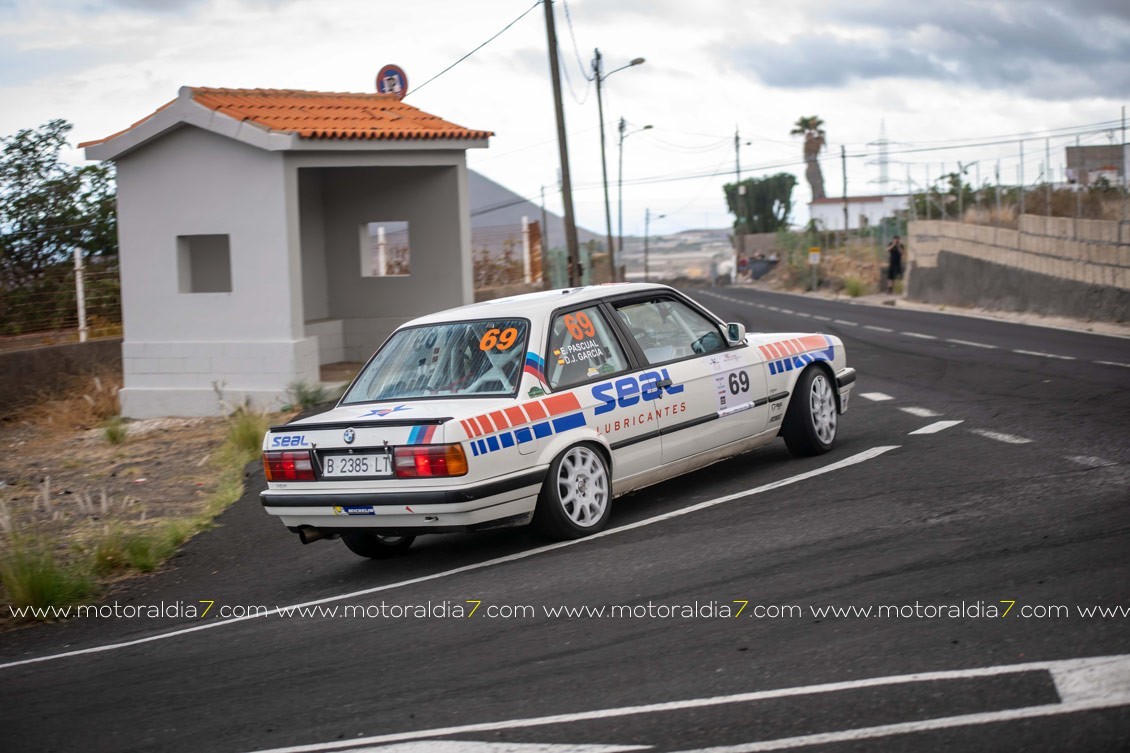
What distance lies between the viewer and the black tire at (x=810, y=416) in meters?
9.19

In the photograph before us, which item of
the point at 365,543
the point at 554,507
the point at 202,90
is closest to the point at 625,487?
the point at 554,507

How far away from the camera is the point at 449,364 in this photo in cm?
778

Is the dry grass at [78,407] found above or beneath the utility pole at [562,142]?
beneath

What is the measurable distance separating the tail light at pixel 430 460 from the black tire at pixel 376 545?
3.37 feet

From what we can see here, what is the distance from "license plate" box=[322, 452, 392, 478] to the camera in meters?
7.02

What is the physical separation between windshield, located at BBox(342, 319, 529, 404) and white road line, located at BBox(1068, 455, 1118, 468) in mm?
3671

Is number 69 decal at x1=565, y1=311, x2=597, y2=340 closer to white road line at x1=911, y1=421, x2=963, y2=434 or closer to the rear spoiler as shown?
the rear spoiler

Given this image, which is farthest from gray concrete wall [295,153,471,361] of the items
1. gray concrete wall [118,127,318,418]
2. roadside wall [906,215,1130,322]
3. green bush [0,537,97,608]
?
roadside wall [906,215,1130,322]

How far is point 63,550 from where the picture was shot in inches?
381

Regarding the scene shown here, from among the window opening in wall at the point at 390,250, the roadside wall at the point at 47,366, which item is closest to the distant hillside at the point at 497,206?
the window opening in wall at the point at 390,250

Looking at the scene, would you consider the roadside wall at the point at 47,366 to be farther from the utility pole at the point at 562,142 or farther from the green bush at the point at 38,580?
the green bush at the point at 38,580

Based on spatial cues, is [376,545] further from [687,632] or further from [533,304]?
[687,632]

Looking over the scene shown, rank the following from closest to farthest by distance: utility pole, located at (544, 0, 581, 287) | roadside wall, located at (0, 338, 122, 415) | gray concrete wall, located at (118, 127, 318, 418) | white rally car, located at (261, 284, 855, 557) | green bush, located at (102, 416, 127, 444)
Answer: white rally car, located at (261, 284, 855, 557)
green bush, located at (102, 416, 127, 444)
gray concrete wall, located at (118, 127, 318, 418)
roadside wall, located at (0, 338, 122, 415)
utility pole, located at (544, 0, 581, 287)

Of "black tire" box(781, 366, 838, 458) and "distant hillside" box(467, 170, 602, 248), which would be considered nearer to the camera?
"black tire" box(781, 366, 838, 458)
